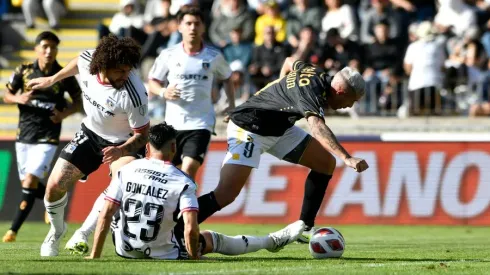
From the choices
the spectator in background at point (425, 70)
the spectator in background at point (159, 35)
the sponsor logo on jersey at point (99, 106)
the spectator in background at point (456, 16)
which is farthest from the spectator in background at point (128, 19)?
the sponsor logo on jersey at point (99, 106)

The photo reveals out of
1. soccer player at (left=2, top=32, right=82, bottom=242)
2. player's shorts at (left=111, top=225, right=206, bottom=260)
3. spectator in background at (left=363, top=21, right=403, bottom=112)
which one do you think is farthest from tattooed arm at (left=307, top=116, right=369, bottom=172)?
spectator in background at (left=363, top=21, right=403, bottom=112)

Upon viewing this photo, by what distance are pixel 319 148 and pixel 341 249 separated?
1407 mm

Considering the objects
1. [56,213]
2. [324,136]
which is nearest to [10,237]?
[56,213]

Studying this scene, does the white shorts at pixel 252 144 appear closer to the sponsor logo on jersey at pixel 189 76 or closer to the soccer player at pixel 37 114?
the sponsor logo on jersey at pixel 189 76

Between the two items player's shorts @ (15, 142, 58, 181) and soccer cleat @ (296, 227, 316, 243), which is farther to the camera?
player's shorts @ (15, 142, 58, 181)

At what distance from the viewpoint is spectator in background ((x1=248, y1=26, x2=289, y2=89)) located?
2116 centimetres

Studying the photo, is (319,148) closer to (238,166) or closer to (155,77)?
(238,166)

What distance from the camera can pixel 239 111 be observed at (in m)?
11.8

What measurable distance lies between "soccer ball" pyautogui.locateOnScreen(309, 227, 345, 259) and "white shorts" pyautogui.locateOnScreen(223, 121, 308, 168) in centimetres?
112

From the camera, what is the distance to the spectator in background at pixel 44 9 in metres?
26.1

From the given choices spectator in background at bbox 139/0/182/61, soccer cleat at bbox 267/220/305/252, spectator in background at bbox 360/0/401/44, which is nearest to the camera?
soccer cleat at bbox 267/220/305/252

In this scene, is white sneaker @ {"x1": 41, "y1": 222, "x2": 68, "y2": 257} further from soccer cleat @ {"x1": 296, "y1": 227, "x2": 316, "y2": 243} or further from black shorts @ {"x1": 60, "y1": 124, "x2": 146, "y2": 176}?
soccer cleat @ {"x1": 296, "y1": 227, "x2": 316, "y2": 243}

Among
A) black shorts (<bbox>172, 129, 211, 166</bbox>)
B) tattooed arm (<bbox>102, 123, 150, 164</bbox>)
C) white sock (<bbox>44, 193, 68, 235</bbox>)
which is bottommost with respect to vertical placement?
white sock (<bbox>44, 193, 68, 235</bbox>)

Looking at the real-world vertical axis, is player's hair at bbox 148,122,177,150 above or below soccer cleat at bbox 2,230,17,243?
above
